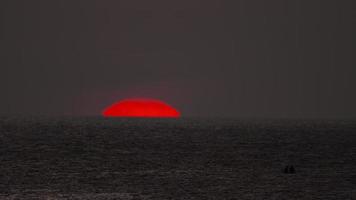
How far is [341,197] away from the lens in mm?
44875

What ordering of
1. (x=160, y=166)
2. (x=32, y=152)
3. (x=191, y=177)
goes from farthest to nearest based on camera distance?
A: (x=32, y=152) < (x=160, y=166) < (x=191, y=177)

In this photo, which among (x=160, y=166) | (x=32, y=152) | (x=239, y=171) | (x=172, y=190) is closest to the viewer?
(x=172, y=190)

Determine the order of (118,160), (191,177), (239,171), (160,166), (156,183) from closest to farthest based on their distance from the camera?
(156,183)
(191,177)
(239,171)
(160,166)
(118,160)

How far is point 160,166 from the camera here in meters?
67.2

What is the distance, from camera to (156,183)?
172 ft

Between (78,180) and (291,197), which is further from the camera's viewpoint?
(78,180)

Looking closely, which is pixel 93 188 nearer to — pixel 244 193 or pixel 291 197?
pixel 244 193

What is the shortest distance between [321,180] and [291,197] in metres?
10.7

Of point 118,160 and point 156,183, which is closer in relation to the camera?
point 156,183

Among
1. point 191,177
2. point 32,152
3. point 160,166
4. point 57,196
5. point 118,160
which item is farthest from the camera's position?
point 32,152

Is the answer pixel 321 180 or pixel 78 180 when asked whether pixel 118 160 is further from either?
pixel 321 180

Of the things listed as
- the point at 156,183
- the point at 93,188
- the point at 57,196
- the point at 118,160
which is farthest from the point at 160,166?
the point at 57,196

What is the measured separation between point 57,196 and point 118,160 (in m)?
29.9

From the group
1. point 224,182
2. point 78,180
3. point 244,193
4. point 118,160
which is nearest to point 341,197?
point 244,193
